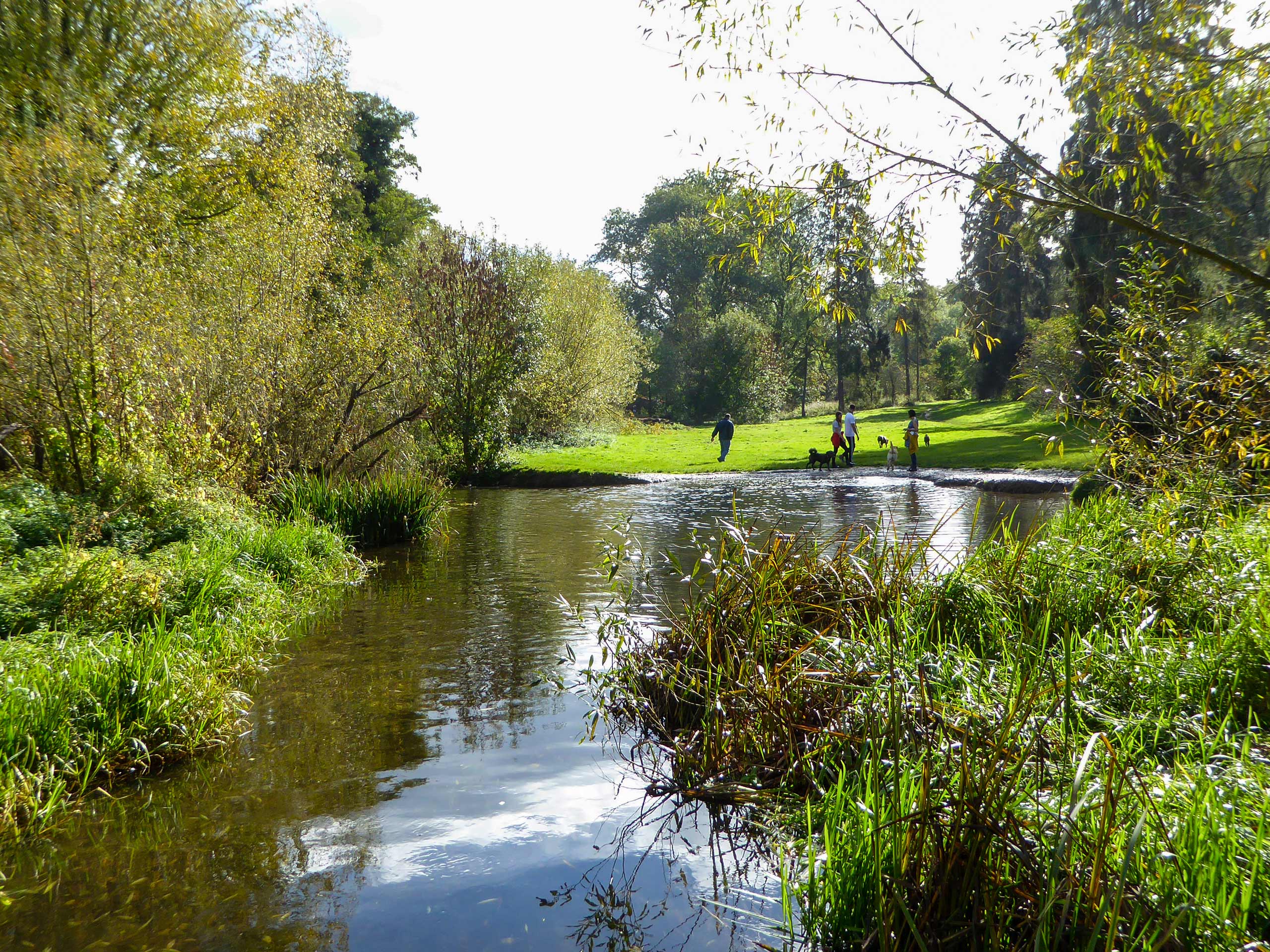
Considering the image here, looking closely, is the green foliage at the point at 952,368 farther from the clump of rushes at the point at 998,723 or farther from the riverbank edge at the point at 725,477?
the clump of rushes at the point at 998,723

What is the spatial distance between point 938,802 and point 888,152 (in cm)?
385

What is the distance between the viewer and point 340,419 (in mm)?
17500

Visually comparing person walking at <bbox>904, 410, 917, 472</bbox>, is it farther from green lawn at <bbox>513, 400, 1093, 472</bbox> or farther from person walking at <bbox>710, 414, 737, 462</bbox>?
person walking at <bbox>710, 414, 737, 462</bbox>

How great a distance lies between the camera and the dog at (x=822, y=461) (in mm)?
30641

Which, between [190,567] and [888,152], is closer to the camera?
[888,152]

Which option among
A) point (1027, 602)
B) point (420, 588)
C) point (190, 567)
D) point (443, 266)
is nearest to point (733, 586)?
point (1027, 602)

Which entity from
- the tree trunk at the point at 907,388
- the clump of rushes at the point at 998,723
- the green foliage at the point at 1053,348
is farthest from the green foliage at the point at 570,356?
the tree trunk at the point at 907,388

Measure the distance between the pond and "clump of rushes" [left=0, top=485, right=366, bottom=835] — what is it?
0.26 m

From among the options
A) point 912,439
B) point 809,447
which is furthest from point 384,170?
point 912,439

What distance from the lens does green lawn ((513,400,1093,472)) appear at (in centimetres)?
3020

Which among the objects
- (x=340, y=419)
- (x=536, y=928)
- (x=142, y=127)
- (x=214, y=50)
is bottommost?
(x=536, y=928)

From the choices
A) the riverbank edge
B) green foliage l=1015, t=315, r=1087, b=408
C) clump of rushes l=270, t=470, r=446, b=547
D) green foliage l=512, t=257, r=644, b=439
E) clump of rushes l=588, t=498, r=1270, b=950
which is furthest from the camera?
green foliage l=512, t=257, r=644, b=439

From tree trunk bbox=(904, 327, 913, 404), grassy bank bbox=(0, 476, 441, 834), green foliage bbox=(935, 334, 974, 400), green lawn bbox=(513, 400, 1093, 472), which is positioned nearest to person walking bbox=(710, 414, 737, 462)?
green lawn bbox=(513, 400, 1093, 472)

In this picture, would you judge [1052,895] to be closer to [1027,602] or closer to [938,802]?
[938,802]
